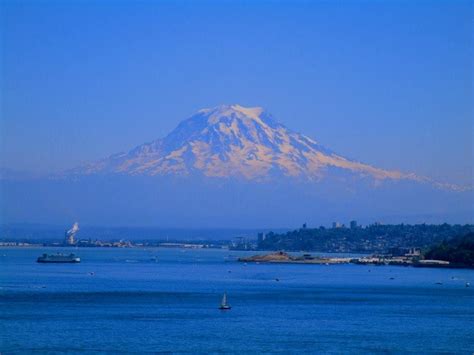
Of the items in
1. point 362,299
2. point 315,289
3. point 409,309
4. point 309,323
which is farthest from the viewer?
point 315,289

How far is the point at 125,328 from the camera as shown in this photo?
44938 mm

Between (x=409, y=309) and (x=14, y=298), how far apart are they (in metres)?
21.1

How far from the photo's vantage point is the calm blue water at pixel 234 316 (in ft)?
131

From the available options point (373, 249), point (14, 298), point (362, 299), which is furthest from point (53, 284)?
Result: point (373, 249)

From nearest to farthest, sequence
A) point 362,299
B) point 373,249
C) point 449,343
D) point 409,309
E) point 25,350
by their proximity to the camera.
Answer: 1. point 25,350
2. point 449,343
3. point 409,309
4. point 362,299
5. point 373,249

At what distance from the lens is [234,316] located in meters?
51.2

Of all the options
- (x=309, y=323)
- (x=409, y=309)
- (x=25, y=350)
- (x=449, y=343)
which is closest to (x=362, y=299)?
(x=409, y=309)

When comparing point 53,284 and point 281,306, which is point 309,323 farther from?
point 53,284

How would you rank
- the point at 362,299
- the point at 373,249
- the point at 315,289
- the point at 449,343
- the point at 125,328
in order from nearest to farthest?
1. the point at 449,343
2. the point at 125,328
3. the point at 362,299
4. the point at 315,289
5. the point at 373,249

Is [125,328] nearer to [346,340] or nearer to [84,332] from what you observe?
[84,332]

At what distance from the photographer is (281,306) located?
188ft

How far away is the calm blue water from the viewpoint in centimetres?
4003

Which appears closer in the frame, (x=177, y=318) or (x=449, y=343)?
(x=449, y=343)

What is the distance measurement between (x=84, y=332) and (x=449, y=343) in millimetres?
13833
